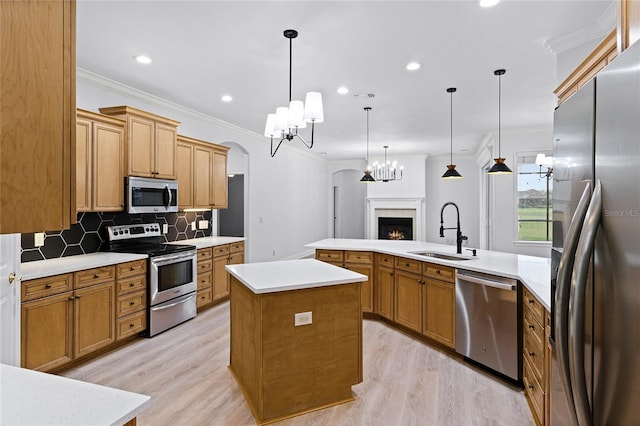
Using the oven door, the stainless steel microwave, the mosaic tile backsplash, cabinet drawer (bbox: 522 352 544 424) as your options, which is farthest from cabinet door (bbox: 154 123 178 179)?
cabinet drawer (bbox: 522 352 544 424)

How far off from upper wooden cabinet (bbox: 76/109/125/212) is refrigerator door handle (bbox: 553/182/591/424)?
3640 mm

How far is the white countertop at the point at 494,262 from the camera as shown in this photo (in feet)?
7.72

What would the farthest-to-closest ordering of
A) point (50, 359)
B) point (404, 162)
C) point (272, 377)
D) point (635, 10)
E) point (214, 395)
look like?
point (404, 162) < point (50, 359) < point (214, 395) < point (272, 377) < point (635, 10)

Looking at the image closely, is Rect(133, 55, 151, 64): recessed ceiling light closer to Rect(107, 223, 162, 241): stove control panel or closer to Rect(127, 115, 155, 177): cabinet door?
Rect(127, 115, 155, 177): cabinet door

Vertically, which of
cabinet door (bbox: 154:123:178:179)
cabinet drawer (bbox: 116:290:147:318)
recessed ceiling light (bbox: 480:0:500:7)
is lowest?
cabinet drawer (bbox: 116:290:147:318)

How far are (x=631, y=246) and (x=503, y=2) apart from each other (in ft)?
7.64

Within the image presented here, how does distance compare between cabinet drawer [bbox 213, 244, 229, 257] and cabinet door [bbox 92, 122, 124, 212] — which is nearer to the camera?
cabinet door [bbox 92, 122, 124, 212]

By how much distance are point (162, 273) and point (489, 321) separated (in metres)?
3.29

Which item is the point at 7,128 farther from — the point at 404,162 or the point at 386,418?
the point at 404,162

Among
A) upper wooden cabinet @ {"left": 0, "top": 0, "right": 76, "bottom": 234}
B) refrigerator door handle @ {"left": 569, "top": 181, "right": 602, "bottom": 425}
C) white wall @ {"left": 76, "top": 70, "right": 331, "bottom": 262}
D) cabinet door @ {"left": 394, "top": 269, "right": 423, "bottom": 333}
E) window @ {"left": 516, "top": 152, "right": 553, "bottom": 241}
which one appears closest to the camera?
upper wooden cabinet @ {"left": 0, "top": 0, "right": 76, "bottom": 234}

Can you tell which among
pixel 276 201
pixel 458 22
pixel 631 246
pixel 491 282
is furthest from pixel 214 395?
pixel 276 201

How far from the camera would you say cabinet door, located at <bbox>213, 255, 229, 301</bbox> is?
483cm

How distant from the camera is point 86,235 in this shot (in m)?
3.66

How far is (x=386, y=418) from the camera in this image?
90.7 inches
